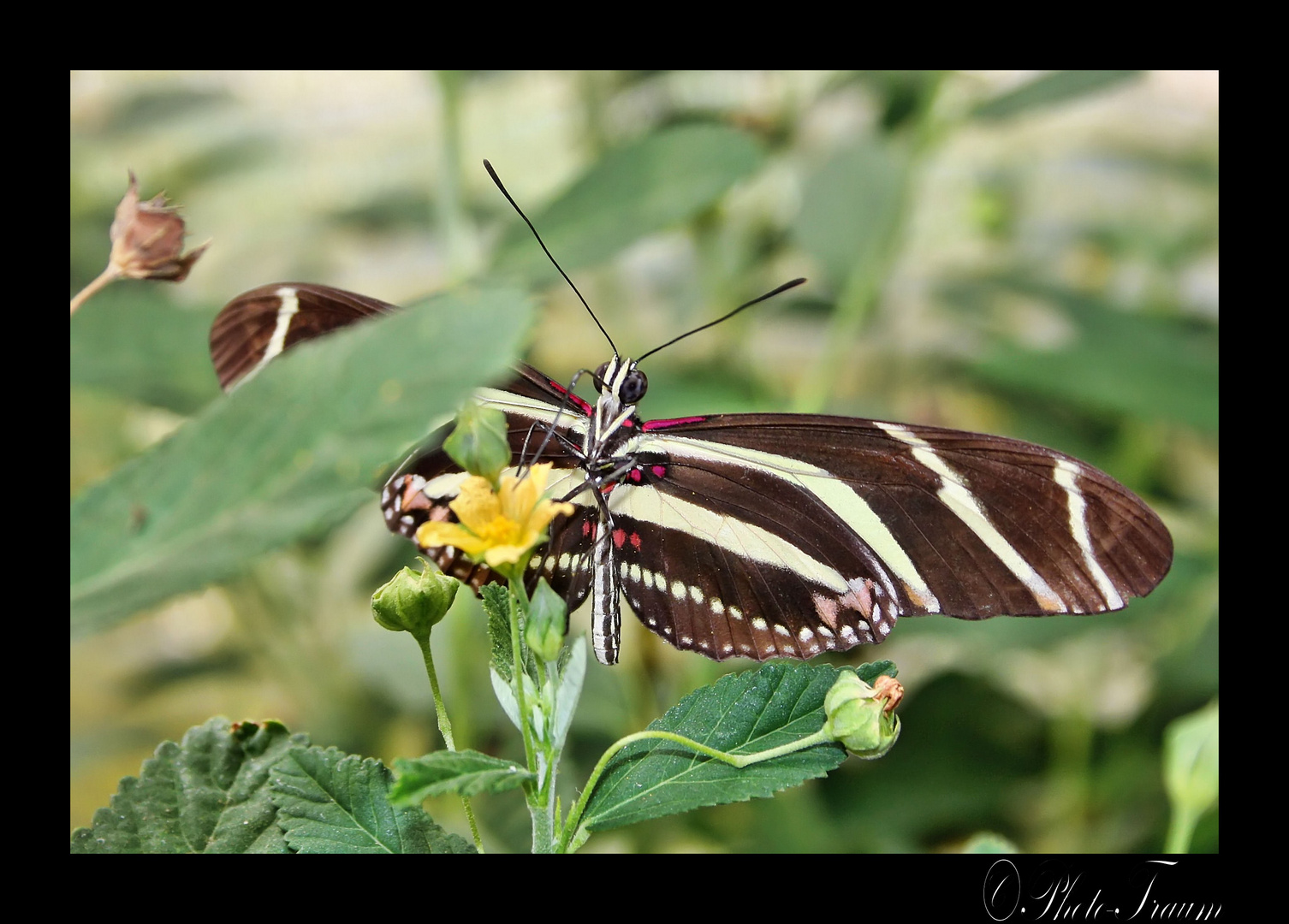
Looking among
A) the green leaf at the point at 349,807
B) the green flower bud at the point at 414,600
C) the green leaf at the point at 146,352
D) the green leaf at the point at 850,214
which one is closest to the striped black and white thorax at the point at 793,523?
the green flower bud at the point at 414,600

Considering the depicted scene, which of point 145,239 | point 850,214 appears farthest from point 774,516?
point 850,214

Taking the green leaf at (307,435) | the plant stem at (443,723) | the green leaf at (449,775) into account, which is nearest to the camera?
the green leaf at (307,435)

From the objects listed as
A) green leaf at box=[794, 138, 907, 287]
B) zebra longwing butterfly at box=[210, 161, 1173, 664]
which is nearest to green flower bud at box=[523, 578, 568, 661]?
zebra longwing butterfly at box=[210, 161, 1173, 664]

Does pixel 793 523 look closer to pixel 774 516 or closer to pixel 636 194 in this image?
pixel 774 516

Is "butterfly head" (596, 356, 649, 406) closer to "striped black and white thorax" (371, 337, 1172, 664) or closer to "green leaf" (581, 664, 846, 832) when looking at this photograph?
"striped black and white thorax" (371, 337, 1172, 664)

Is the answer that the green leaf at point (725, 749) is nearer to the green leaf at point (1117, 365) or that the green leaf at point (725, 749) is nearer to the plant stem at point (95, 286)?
the plant stem at point (95, 286)

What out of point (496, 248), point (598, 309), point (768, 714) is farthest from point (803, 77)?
point (768, 714)
